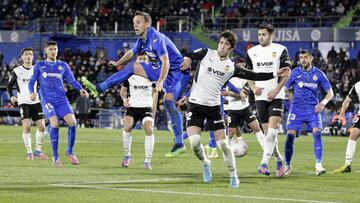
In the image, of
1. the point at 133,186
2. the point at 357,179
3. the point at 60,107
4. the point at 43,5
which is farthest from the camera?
the point at 43,5

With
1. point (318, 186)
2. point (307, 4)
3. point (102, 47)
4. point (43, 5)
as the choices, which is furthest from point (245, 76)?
point (43, 5)

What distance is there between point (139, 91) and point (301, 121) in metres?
3.53

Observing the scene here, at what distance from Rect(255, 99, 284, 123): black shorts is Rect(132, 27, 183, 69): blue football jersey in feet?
6.51

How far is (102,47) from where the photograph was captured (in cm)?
5197

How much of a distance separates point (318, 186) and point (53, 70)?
23.0 ft

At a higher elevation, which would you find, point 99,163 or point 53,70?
point 53,70

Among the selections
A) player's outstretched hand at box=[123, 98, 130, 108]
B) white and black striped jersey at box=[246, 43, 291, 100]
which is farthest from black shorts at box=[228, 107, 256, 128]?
white and black striped jersey at box=[246, 43, 291, 100]

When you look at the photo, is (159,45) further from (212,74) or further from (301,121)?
(301,121)

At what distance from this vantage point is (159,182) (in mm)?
14227

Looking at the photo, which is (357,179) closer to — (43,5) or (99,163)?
(99,163)

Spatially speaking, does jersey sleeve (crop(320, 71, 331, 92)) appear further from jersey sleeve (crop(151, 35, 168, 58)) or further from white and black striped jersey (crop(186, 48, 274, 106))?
white and black striped jersey (crop(186, 48, 274, 106))

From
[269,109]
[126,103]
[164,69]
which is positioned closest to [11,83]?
[126,103]

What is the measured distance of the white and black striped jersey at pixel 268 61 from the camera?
1565cm

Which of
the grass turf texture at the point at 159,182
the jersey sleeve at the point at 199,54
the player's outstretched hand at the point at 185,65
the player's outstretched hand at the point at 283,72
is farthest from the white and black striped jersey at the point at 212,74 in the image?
the grass turf texture at the point at 159,182
